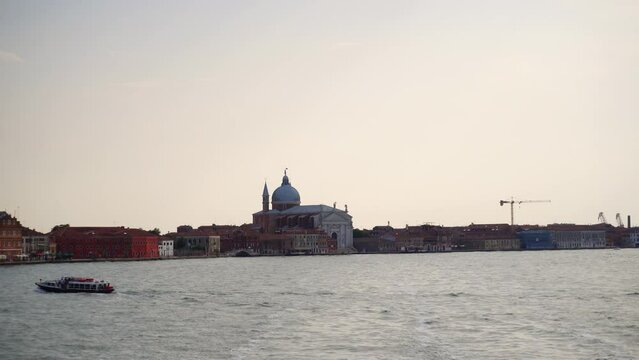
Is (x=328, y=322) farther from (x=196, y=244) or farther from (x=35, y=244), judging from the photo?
(x=196, y=244)

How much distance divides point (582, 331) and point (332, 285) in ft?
121

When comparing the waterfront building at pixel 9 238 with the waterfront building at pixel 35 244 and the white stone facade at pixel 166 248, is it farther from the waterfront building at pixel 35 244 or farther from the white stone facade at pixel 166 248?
the white stone facade at pixel 166 248

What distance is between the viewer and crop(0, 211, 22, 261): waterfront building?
449 ft

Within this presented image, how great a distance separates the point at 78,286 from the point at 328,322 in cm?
3149

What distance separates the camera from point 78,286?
74375mm

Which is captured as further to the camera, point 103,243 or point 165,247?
point 165,247

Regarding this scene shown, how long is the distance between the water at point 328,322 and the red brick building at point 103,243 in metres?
79.3

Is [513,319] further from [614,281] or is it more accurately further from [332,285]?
[614,281]

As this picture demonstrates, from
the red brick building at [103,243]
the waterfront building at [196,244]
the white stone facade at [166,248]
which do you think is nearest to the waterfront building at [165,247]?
the white stone facade at [166,248]

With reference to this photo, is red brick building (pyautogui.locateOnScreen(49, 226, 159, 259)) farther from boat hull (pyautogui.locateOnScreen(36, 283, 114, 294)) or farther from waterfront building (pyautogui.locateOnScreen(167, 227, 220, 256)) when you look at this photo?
boat hull (pyautogui.locateOnScreen(36, 283, 114, 294))

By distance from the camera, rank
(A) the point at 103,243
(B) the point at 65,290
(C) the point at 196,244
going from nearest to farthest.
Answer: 1. (B) the point at 65,290
2. (A) the point at 103,243
3. (C) the point at 196,244

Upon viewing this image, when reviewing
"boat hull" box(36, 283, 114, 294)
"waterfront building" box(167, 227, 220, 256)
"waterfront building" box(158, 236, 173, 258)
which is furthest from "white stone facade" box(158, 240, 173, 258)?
"boat hull" box(36, 283, 114, 294)

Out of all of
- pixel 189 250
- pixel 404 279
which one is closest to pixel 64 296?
pixel 404 279

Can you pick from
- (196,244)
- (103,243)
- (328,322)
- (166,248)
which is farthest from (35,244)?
(328,322)
